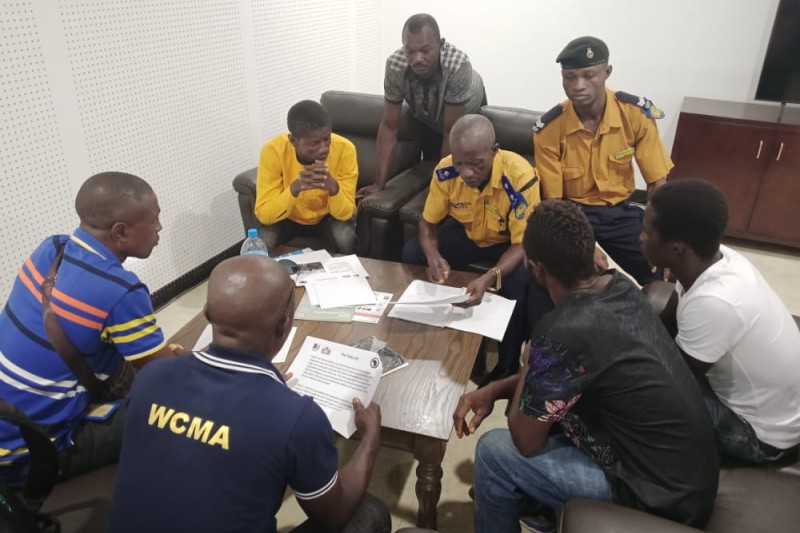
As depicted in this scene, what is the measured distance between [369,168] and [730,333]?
2.33 meters

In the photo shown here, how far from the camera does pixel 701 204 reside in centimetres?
147

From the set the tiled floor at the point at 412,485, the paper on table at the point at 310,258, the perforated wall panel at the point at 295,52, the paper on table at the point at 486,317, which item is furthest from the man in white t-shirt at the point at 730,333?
the perforated wall panel at the point at 295,52

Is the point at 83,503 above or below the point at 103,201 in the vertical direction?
below

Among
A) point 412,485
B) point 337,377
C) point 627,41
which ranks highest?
point 627,41

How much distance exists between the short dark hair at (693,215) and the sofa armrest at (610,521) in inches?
27.1

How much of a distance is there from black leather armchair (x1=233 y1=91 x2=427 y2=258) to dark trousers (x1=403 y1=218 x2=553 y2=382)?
1.25 ft

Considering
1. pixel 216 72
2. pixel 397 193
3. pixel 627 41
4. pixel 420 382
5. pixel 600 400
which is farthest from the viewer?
pixel 627 41

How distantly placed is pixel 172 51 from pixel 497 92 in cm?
257

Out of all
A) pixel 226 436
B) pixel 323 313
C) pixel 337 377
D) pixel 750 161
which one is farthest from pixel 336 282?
pixel 750 161

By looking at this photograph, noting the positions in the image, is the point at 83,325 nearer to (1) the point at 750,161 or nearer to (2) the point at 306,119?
(2) the point at 306,119

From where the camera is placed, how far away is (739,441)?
4.88 ft

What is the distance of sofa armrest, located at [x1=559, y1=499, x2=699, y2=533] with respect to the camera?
1.18m

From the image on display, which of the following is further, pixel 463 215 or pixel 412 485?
pixel 463 215

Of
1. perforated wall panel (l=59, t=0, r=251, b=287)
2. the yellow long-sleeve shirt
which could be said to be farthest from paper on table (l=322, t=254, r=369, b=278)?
perforated wall panel (l=59, t=0, r=251, b=287)
